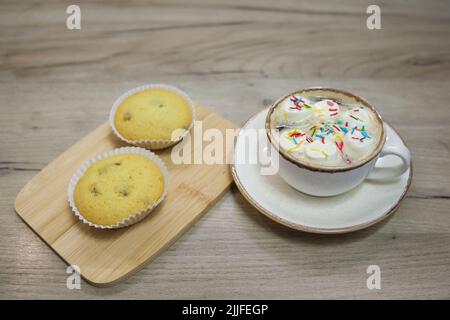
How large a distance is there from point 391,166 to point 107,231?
54cm

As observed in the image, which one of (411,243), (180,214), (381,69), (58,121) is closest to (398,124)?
(381,69)

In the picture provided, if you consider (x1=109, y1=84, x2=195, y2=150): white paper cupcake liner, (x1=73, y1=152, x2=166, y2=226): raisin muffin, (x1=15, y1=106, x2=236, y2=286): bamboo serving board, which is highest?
(x1=109, y1=84, x2=195, y2=150): white paper cupcake liner

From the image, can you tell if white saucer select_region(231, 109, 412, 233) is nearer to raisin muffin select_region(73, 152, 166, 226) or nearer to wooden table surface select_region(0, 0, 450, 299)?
wooden table surface select_region(0, 0, 450, 299)

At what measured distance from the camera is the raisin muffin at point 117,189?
78 centimetres

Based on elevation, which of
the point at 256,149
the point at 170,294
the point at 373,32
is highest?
the point at 373,32

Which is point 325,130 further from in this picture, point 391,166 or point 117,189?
point 117,189

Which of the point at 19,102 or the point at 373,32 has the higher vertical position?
the point at 373,32

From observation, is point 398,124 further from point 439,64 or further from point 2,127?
point 2,127

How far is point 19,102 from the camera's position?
1072 millimetres

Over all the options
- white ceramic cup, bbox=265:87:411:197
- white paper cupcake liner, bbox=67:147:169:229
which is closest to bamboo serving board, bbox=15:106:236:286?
white paper cupcake liner, bbox=67:147:169:229

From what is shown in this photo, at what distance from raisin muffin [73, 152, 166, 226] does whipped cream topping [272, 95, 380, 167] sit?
0.26m

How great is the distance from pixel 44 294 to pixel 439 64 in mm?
1089

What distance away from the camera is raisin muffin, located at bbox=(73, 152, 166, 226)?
2.57 feet

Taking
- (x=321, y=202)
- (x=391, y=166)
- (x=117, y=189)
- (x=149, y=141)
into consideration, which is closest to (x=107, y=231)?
(x=117, y=189)
